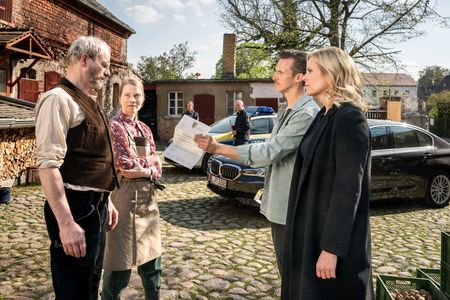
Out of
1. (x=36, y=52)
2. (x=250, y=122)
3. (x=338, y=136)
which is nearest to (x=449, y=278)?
(x=338, y=136)

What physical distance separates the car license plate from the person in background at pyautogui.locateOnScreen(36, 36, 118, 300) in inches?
203

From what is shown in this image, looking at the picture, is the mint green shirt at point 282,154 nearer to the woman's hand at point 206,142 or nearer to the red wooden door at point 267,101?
the woman's hand at point 206,142

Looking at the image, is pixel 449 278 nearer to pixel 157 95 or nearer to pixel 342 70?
pixel 342 70

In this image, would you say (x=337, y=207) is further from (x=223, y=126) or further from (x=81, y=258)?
(x=223, y=126)

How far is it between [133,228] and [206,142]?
3.08 feet

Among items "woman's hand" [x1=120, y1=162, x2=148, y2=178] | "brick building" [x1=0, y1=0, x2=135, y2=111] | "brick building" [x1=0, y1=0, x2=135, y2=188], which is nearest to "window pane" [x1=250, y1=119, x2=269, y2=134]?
"brick building" [x1=0, y1=0, x2=135, y2=188]

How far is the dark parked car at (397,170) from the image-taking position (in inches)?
293

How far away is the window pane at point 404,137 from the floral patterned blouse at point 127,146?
6.52 meters

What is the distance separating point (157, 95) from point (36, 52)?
1272cm

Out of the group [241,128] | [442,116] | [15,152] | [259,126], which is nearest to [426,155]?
[241,128]

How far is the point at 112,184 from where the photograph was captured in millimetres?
2479

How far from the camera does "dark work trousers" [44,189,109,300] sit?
2260mm

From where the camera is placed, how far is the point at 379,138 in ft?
26.8

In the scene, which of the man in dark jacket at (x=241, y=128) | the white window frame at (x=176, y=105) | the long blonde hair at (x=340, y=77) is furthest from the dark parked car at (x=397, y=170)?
the white window frame at (x=176, y=105)
